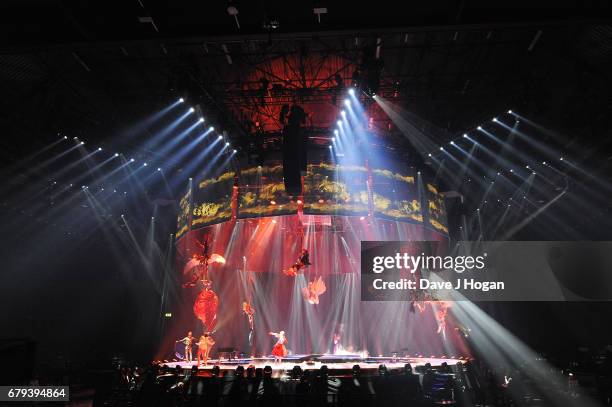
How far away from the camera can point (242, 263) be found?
1728cm

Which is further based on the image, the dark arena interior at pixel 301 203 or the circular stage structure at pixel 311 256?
the circular stage structure at pixel 311 256

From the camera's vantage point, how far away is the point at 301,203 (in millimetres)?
11461

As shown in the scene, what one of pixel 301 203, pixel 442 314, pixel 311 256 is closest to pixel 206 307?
pixel 301 203

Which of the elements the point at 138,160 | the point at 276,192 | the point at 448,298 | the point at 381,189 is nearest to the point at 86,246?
the point at 138,160

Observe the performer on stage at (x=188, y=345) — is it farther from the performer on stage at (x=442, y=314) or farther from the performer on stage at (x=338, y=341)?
the performer on stage at (x=442, y=314)

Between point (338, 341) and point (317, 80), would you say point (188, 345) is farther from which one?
point (317, 80)

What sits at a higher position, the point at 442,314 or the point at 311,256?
the point at 311,256

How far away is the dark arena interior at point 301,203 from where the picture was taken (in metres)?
7.47

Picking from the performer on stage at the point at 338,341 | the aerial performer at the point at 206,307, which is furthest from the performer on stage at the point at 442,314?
the aerial performer at the point at 206,307

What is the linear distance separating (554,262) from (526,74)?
251 inches

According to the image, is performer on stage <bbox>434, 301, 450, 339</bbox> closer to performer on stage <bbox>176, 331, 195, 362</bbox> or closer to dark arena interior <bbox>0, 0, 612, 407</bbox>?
dark arena interior <bbox>0, 0, 612, 407</bbox>

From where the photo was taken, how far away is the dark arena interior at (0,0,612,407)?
7473 mm

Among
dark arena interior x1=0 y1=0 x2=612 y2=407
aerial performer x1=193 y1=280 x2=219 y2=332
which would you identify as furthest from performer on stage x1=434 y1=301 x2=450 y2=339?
aerial performer x1=193 y1=280 x2=219 y2=332

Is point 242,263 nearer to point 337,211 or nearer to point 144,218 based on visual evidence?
point 144,218
